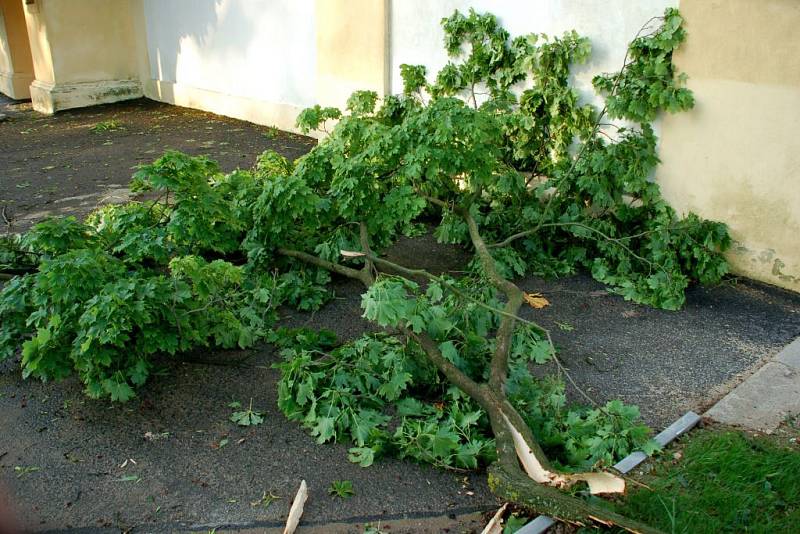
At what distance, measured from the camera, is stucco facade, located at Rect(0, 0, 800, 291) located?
17.9ft

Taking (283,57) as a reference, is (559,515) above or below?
below

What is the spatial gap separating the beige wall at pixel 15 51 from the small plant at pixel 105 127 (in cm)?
427

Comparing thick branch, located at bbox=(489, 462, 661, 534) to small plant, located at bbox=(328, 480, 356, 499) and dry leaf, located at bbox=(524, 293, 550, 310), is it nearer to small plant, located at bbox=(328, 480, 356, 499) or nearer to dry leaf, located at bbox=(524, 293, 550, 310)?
small plant, located at bbox=(328, 480, 356, 499)

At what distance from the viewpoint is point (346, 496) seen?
3.46m

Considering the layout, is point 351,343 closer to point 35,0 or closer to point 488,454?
point 488,454

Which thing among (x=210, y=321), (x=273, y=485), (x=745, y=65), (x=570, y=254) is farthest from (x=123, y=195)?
(x=745, y=65)

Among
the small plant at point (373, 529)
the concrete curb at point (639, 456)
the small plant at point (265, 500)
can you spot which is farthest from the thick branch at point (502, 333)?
the small plant at point (265, 500)

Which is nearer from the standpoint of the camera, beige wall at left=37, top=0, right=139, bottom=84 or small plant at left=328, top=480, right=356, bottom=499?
small plant at left=328, top=480, right=356, bottom=499

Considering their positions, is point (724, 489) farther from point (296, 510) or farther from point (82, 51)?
point (82, 51)

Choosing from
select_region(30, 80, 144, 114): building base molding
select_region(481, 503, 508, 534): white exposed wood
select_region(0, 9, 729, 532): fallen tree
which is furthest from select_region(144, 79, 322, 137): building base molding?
select_region(481, 503, 508, 534): white exposed wood

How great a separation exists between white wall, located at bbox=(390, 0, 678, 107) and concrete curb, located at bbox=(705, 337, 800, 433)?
3.04 metres

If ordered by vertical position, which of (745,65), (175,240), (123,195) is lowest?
(123,195)

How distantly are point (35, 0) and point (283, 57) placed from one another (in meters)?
5.30

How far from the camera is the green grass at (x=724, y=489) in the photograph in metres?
3.16
